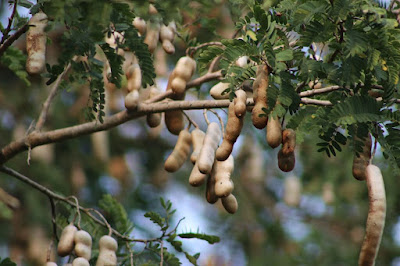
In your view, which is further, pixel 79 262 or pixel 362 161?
pixel 79 262

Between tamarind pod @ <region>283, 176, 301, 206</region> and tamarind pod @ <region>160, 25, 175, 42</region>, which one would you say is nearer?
tamarind pod @ <region>160, 25, 175, 42</region>

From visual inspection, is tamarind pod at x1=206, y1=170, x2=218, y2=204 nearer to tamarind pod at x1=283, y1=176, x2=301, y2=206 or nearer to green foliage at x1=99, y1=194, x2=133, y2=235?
green foliage at x1=99, y1=194, x2=133, y2=235

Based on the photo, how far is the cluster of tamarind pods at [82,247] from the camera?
7.68 ft

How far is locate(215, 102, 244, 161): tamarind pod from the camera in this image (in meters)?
2.05

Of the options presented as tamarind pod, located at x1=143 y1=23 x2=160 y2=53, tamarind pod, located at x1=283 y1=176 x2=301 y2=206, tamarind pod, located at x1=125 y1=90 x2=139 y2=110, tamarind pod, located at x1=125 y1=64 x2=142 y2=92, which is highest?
tamarind pod, located at x1=283 y1=176 x2=301 y2=206

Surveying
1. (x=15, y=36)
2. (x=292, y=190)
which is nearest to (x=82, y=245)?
(x=15, y=36)

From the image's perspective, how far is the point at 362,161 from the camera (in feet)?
6.46

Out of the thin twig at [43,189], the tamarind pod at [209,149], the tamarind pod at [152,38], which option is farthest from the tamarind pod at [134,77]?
the thin twig at [43,189]

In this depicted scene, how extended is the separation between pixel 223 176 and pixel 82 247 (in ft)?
1.69

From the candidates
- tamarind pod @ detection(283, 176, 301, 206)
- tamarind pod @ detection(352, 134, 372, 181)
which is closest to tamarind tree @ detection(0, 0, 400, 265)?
tamarind pod @ detection(352, 134, 372, 181)

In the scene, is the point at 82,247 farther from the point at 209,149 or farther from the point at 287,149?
the point at 287,149

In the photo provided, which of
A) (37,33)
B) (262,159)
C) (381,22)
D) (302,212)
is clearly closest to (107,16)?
(37,33)

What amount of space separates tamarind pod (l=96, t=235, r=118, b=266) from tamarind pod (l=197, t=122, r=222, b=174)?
0.43m

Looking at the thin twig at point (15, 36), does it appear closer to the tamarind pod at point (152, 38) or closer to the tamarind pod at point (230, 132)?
the tamarind pod at point (152, 38)
